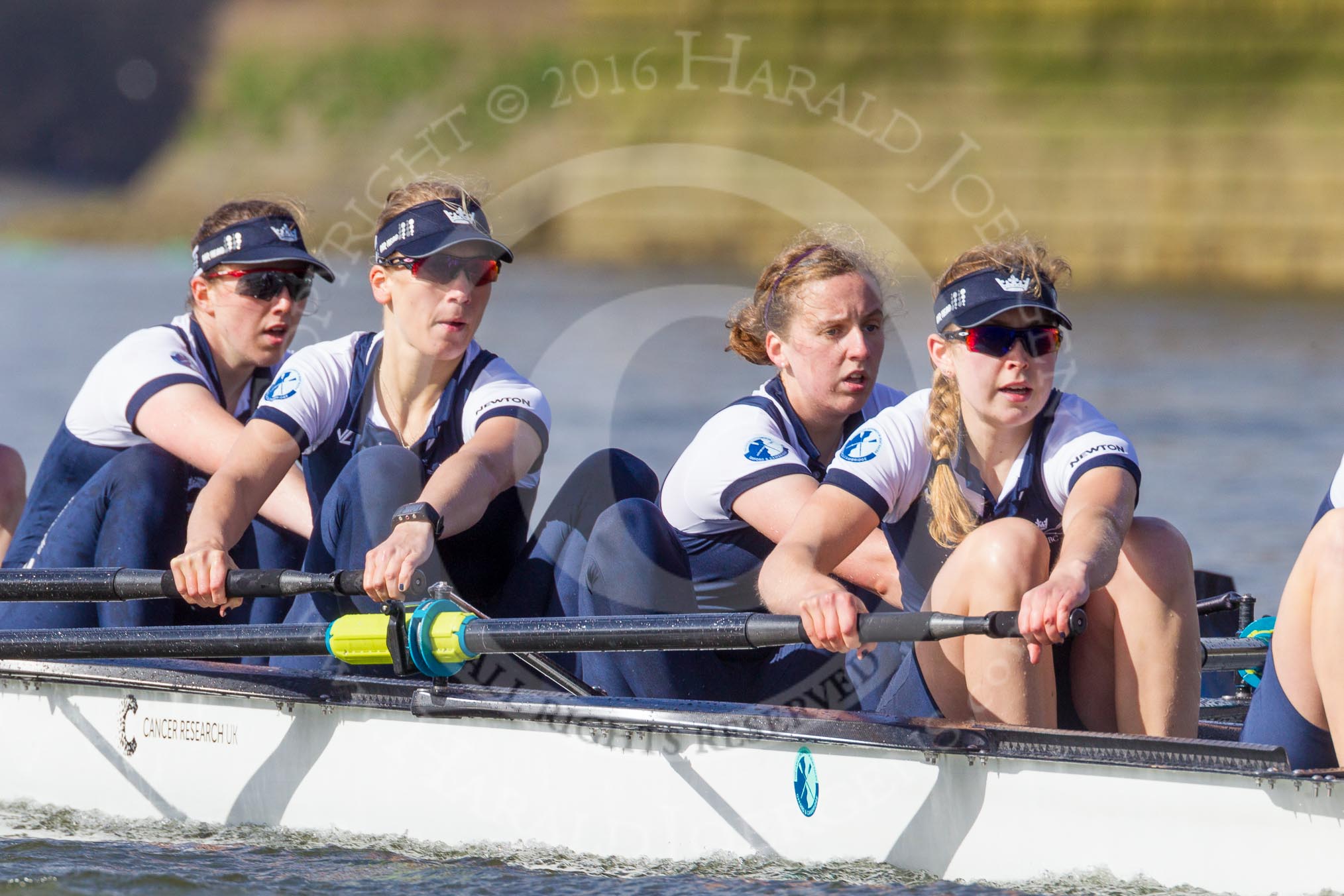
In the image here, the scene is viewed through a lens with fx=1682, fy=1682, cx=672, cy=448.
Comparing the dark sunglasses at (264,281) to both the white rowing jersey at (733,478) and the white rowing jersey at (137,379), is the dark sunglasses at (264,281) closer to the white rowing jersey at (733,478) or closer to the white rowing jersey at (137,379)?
the white rowing jersey at (137,379)

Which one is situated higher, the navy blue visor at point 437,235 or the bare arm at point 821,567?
the navy blue visor at point 437,235

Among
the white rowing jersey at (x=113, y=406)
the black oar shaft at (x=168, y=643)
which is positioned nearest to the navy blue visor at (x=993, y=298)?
the black oar shaft at (x=168, y=643)

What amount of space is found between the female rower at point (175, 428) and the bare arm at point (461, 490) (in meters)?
0.51

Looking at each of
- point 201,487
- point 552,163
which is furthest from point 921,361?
point 552,163

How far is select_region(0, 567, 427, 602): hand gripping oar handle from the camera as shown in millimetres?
3188

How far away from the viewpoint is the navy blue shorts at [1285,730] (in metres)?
2.65

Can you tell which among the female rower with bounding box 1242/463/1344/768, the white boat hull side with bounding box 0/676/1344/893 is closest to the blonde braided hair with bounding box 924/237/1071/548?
the white boat hull side with bounding box 0/676/1344/893

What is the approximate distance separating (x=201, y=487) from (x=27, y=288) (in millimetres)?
22065

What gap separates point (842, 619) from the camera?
8.98ft

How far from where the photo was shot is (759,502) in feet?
10.3

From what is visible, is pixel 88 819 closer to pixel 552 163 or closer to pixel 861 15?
pixel 861 15

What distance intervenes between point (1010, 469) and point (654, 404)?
9.90m

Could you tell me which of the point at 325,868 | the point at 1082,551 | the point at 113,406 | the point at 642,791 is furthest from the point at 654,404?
the point at 1082,551

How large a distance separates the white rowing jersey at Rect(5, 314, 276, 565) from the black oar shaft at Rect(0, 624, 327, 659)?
468 mm
